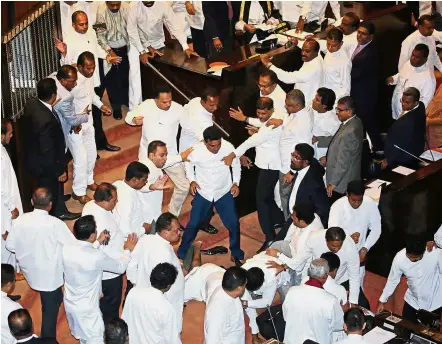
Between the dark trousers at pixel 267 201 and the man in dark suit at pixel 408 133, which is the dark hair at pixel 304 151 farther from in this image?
the man in dark suit at pixel 408 133

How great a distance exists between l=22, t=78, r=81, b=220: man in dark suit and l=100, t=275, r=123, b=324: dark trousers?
146 cm

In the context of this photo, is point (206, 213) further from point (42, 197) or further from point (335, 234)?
A: point (42, 197)

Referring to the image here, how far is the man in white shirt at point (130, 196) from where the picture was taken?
33.0 feet

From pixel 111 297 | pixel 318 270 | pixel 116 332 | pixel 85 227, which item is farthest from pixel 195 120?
pixel 116 332

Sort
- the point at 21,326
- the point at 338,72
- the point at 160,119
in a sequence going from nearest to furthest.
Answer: the point at 21,326 → the point at 160,119 → the point at 338,72

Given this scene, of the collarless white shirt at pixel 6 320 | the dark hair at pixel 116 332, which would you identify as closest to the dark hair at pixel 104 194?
the collarless white shirt at pixel 6 320

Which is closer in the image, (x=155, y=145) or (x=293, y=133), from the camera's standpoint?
(x=155, y=145)

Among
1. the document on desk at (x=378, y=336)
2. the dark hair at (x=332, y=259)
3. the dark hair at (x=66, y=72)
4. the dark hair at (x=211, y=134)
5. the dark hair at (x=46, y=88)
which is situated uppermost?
the dark hair at (x=66, y=72)

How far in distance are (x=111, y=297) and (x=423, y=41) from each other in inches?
204

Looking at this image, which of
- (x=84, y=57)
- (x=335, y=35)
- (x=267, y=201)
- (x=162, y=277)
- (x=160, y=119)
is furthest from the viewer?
(x=335, y=35)

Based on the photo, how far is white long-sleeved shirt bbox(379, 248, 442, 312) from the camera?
10109 millimetres

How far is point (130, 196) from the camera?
1009 centimetres

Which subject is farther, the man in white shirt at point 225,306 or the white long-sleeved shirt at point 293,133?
the white long-sleeved shirt at point 293,133

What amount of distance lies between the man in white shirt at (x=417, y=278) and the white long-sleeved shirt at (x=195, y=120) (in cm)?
241
